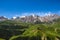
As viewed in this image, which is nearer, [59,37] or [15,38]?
[15,38]

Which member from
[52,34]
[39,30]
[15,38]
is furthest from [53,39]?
[15,38]

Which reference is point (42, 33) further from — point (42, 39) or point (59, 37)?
point (59, 37)

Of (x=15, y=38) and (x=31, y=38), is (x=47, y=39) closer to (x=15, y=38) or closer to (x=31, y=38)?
(x=31, y=38)

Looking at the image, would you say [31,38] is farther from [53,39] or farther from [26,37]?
[53,39]

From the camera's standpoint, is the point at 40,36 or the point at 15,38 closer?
the point at 15,38

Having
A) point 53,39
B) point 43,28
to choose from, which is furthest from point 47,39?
point 43,28

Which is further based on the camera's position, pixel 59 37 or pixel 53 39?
pixel 59 37

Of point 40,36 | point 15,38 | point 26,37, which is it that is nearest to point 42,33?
point 40,36
